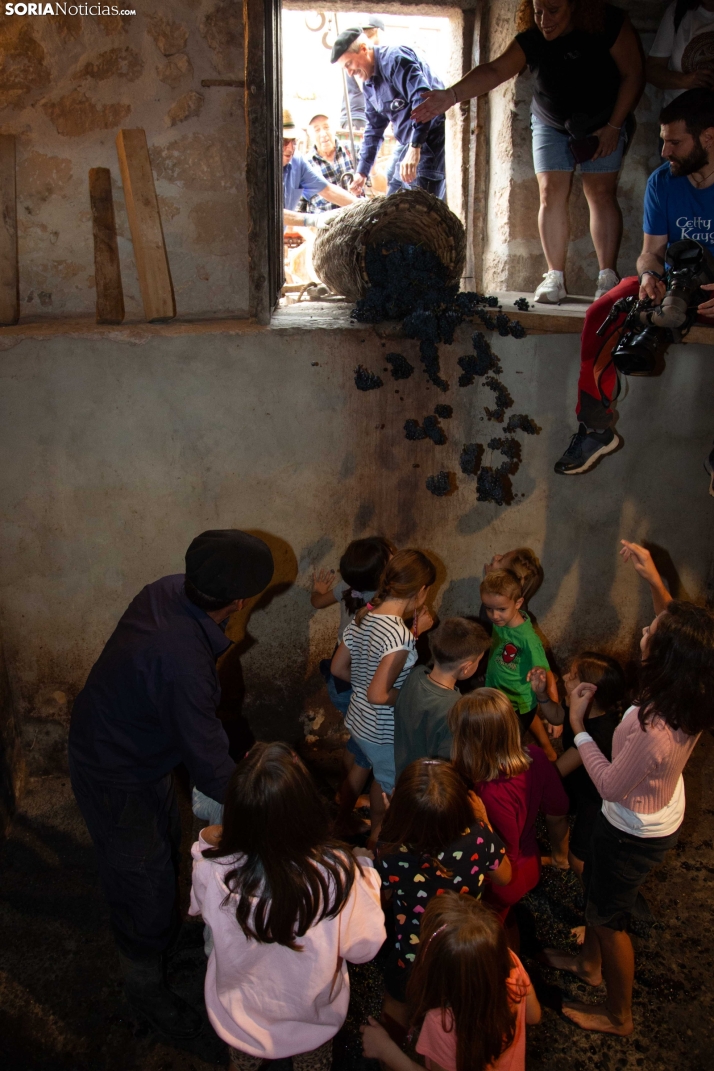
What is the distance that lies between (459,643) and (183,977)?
65.2 inches

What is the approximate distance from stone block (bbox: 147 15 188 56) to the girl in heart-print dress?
3.43m

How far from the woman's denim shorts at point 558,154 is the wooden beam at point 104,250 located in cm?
246

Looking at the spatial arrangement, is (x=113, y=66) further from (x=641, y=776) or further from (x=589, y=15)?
(x=641, y=776)

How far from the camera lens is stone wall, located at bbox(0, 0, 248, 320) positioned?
3332mm

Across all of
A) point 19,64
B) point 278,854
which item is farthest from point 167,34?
point 278,854

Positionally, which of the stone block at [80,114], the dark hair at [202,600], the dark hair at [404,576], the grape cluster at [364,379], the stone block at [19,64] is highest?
the stone block at [19,64]

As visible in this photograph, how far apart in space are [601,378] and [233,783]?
8.47 feet

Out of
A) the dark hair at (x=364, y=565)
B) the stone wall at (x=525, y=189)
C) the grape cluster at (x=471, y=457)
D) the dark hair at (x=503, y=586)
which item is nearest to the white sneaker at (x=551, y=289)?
the stone wall at (x=525, y=189)

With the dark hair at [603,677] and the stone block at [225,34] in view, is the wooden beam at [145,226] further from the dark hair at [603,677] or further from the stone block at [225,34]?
the dark hair at [603,677]

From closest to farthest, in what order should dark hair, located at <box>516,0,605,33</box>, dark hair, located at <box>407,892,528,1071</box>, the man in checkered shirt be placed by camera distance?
dark hair, located at <box>407,892,528,1071</box>
dark hair, located at <box>516,0,605,33</box>
the man in checkered shirt

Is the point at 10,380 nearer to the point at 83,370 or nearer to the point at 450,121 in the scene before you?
the point at 83,370

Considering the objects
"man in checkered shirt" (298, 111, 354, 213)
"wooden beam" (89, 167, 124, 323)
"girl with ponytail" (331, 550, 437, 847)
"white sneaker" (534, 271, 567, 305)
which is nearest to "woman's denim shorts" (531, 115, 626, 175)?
"white sneaker" (534, 271, 567, 305)

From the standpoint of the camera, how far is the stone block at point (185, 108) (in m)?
3.44

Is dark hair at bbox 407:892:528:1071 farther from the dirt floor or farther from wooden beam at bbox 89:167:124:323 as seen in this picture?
wooden beam at bbox 89:167:124:323
